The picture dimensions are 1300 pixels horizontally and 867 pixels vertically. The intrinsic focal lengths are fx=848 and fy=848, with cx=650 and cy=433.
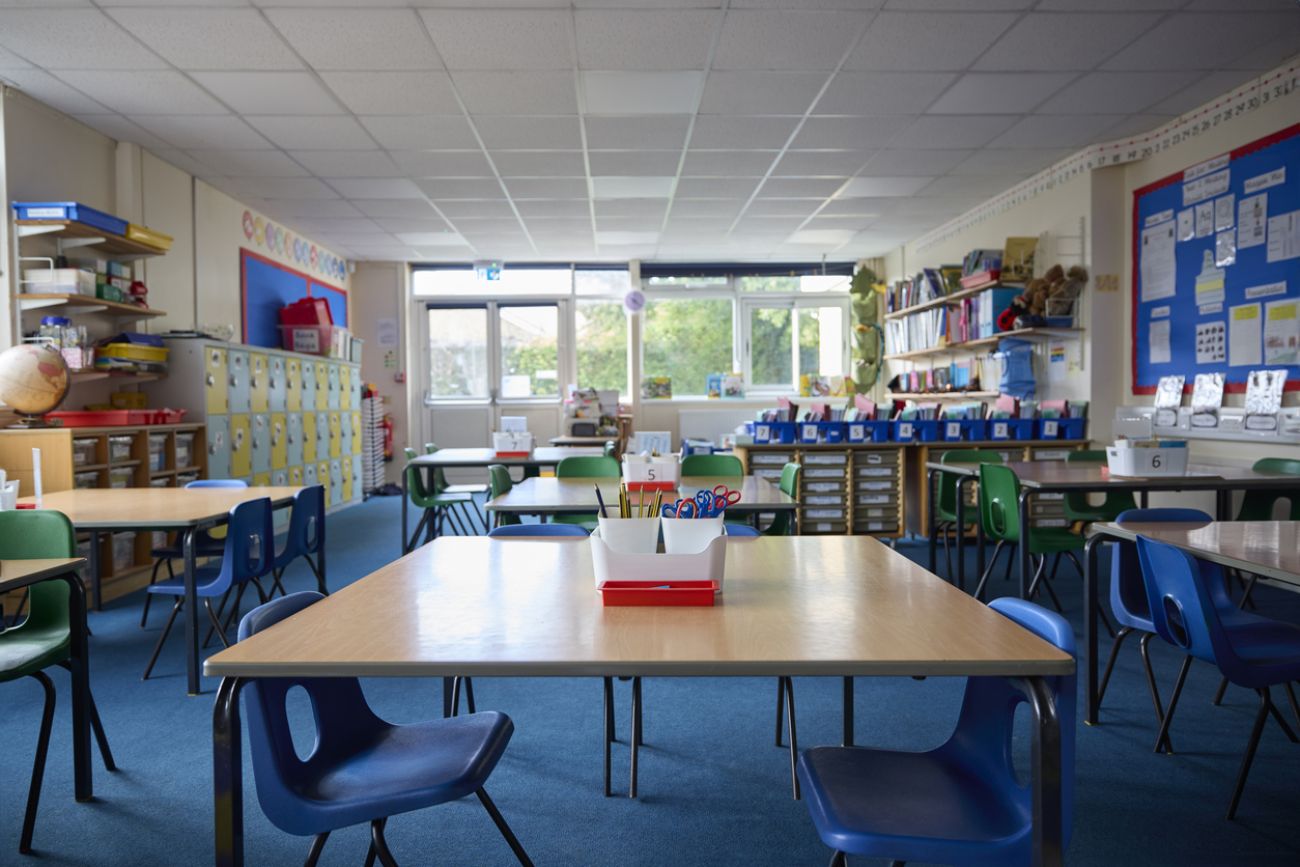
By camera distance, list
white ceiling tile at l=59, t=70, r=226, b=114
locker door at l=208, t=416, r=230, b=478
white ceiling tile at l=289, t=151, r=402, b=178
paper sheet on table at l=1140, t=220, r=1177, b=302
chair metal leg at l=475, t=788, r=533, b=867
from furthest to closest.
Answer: white ceiling tile at l=289, t=151, r=402, b=178
locker door at l=208, t=416, r=230, b=478
paper sheet on table at l=1140, t=220, r=1177, b=302
white ceiling tile at l=59, t=70, r=226, b=114
chair metal leg at l=475, t=788, r=533, b=867

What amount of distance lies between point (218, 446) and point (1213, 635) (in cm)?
622

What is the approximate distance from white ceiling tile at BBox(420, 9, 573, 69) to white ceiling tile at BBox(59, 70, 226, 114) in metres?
1.64

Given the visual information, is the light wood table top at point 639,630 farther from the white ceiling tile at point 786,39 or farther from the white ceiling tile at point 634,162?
the white ceiling tile at point 634,162

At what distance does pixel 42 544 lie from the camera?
2.64 metres

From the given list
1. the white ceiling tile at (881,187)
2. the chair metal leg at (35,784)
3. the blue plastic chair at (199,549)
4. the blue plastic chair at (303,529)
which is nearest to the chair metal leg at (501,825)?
the chair metal leg at (35,784)

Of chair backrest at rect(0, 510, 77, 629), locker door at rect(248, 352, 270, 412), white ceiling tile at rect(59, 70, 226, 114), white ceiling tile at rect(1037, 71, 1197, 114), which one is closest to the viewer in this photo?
chair backrest at rect(0, 510, 77, 629)

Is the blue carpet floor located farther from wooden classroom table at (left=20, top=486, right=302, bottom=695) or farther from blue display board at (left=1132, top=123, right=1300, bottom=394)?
blue display board at (left=1132, top=123, right=1300, bottom=394)

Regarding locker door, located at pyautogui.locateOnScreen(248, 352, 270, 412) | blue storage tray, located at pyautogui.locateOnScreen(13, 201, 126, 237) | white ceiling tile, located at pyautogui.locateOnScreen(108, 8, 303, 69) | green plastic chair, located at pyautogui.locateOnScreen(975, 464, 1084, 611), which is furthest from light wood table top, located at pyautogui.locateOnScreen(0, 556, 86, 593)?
locker door, located at pyautogui.locateOnScreen(248, 352, 270, 412)

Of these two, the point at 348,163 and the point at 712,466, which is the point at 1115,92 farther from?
the point at 348,163

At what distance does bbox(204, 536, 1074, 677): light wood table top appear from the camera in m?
1.30

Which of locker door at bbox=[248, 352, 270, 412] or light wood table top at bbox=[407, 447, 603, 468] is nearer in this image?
light wood table top at bbox=[407, 447, 603, 468]

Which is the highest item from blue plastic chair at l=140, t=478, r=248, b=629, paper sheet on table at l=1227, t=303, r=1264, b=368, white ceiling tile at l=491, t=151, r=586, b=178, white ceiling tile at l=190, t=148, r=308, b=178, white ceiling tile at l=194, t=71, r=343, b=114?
white ceiling tile at l=491, t=151, r=586, b=178

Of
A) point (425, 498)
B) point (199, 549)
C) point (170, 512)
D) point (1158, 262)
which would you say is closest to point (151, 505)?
point (170, 512)

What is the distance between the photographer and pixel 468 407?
11203 millimetres
